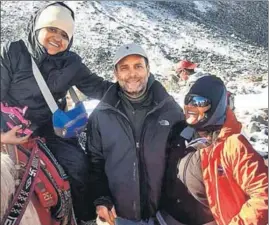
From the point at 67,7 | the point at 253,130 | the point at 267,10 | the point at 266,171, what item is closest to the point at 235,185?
the point at 266,171

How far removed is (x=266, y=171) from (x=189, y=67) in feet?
1.48

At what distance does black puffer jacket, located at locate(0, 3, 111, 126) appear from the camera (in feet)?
4.16

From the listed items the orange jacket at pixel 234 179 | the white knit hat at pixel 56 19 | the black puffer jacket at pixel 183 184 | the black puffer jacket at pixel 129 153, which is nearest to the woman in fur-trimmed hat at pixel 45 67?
the white knit hat at pixel 56 19

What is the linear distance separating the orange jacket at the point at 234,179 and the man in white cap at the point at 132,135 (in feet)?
0.59

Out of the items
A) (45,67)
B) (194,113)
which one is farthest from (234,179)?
(45,67)

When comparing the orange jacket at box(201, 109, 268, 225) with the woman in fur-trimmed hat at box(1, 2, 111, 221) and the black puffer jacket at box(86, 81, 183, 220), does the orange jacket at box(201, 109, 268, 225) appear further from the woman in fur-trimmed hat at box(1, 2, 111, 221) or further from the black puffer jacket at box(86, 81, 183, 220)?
the woman in fur-trimmed hat at box(1, 2, 111, 221)

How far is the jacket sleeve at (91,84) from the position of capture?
1471mm

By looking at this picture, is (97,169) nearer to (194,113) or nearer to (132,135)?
(132,135)

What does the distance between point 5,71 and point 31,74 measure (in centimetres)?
6

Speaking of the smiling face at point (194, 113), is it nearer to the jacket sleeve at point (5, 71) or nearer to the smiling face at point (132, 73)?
the smiling face at point (132, 73)

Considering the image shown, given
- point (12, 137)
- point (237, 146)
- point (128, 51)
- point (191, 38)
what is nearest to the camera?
point (12, 137)

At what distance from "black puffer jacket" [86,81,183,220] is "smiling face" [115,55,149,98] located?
2.1 inches

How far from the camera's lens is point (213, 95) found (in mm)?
1283

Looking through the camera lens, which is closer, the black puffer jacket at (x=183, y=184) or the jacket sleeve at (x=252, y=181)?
the jacket sleeve at (x=252, y=181)
